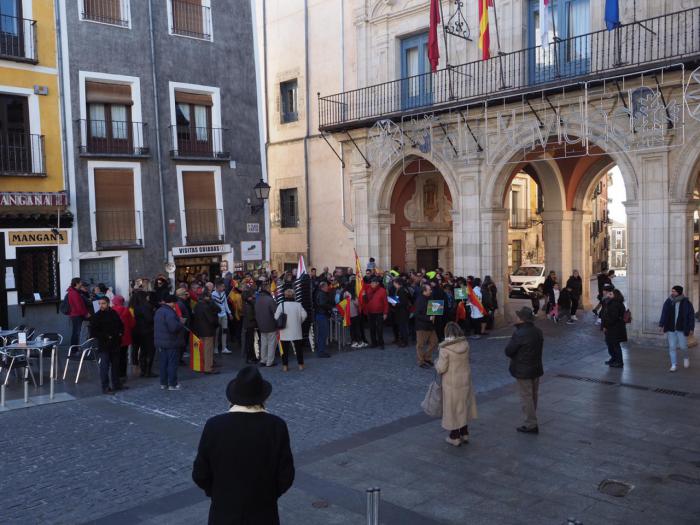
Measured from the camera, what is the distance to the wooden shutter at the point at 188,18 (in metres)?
19.4

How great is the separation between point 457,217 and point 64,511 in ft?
44.7

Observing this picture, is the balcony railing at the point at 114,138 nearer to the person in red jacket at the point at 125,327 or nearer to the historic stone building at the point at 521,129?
the historic stone building at the point at 521,129

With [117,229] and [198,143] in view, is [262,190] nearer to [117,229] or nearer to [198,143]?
[198,143]

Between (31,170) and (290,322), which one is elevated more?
(31,170)

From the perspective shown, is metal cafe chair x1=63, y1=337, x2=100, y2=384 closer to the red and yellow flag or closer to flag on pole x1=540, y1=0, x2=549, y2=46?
the red and yellow flag

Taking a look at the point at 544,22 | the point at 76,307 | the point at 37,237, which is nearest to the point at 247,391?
the point at 76,307

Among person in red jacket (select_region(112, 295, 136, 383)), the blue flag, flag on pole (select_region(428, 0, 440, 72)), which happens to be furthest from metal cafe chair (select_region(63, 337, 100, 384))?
the blue flag

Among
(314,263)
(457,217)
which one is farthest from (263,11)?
(457,217)

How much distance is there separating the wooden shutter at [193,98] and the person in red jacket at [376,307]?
8.55 meters

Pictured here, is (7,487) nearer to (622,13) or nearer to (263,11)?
(622,13)

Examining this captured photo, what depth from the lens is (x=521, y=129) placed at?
1673 cm

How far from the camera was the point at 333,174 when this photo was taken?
21.7m

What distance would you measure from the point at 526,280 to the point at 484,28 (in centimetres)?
1245

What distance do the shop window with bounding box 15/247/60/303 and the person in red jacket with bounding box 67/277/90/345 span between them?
2442mm
